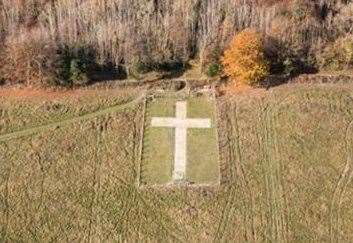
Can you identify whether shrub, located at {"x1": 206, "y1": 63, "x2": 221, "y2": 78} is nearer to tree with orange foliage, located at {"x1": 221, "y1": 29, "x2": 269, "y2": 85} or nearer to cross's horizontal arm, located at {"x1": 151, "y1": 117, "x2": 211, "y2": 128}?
tree with orange foliage, located at {"x1": 221, "y1": 29, "x2": 269, "y2": 85}

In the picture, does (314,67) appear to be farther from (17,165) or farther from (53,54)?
(17,165)

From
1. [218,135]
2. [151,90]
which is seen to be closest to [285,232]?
[218,135]

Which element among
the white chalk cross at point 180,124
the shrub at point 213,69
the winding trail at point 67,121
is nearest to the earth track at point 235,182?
the white chalk cross at point 180,124

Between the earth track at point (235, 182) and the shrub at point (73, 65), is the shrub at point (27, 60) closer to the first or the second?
the shrub at point (73, 65)

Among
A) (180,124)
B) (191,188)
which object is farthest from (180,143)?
(191,188)

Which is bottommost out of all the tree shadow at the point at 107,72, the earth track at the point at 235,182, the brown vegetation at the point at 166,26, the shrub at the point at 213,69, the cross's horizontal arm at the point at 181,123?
the earth track at the point at 235,182
